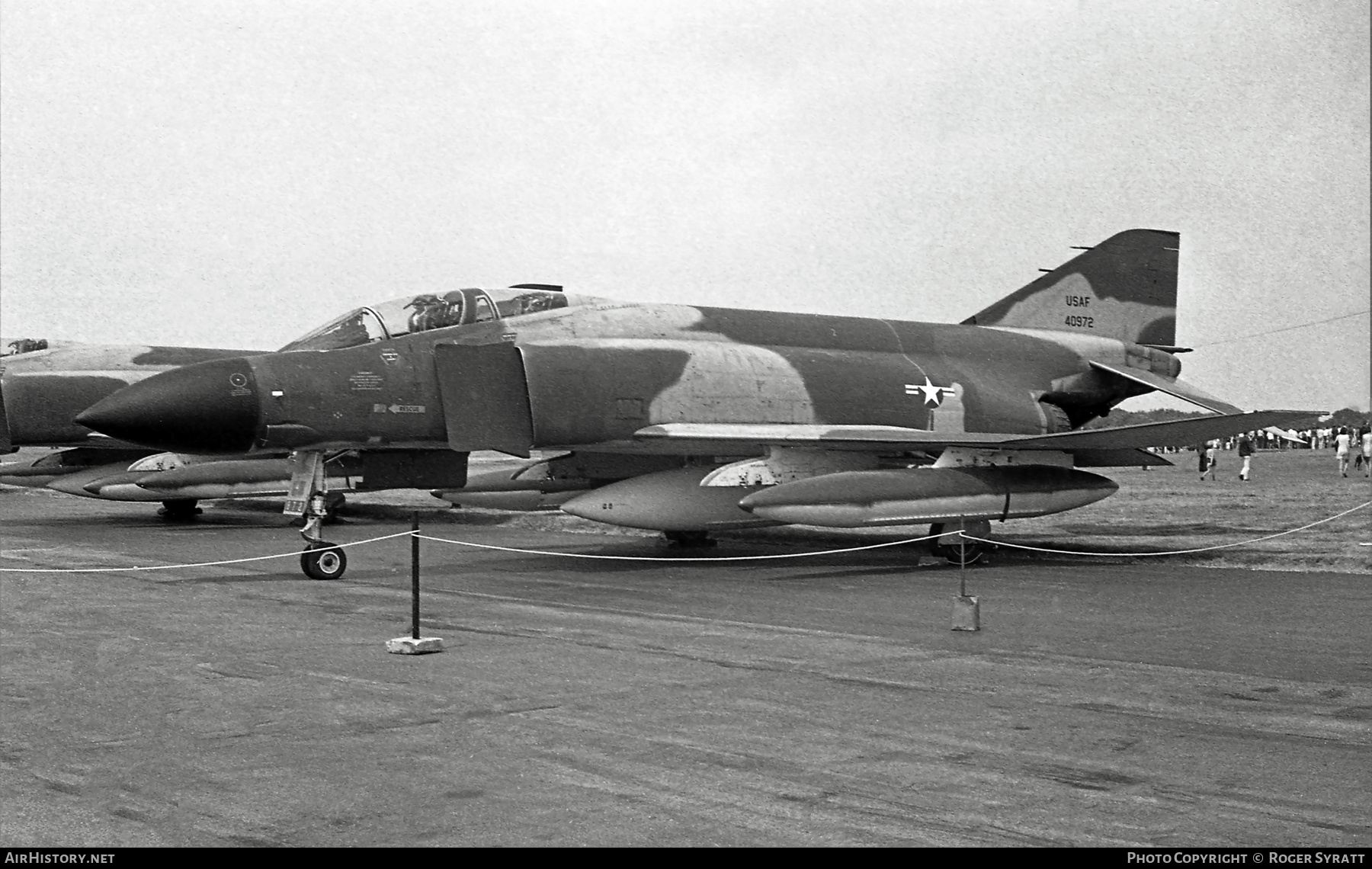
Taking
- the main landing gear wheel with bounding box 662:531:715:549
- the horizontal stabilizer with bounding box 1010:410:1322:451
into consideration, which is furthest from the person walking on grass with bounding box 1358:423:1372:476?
the main landing gear wheel with bounding box 662:531:715:549

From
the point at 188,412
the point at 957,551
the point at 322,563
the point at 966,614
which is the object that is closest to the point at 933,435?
the point at 957,551

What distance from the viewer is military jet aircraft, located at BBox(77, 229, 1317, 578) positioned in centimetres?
1284

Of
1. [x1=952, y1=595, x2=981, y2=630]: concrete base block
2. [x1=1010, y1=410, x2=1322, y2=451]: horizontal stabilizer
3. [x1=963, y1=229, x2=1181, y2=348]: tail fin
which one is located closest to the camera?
[x1=952, y1=595, x2=981, y2=630]: concrete base block

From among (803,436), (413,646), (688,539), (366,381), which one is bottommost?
(688,539)

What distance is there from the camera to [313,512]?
13.0 meters

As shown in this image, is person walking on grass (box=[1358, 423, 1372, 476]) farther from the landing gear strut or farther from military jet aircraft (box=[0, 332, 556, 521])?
A: the landing gear strut

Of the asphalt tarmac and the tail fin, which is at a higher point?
the tail fin

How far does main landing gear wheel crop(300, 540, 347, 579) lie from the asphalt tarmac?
66 centimetres

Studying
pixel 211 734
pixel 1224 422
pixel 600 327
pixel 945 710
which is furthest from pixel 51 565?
pixel 1224 422

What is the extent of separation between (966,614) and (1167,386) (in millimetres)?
10446

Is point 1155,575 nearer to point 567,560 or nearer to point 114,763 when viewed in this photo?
point 567,560

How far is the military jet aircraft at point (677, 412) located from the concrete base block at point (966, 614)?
2.90 metres

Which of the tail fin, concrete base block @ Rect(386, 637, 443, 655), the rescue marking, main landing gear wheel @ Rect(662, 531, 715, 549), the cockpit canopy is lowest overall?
main landing gear wheel @ Rect(662, 531, 715, 549)

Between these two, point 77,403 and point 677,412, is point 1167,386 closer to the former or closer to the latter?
point 677,412
